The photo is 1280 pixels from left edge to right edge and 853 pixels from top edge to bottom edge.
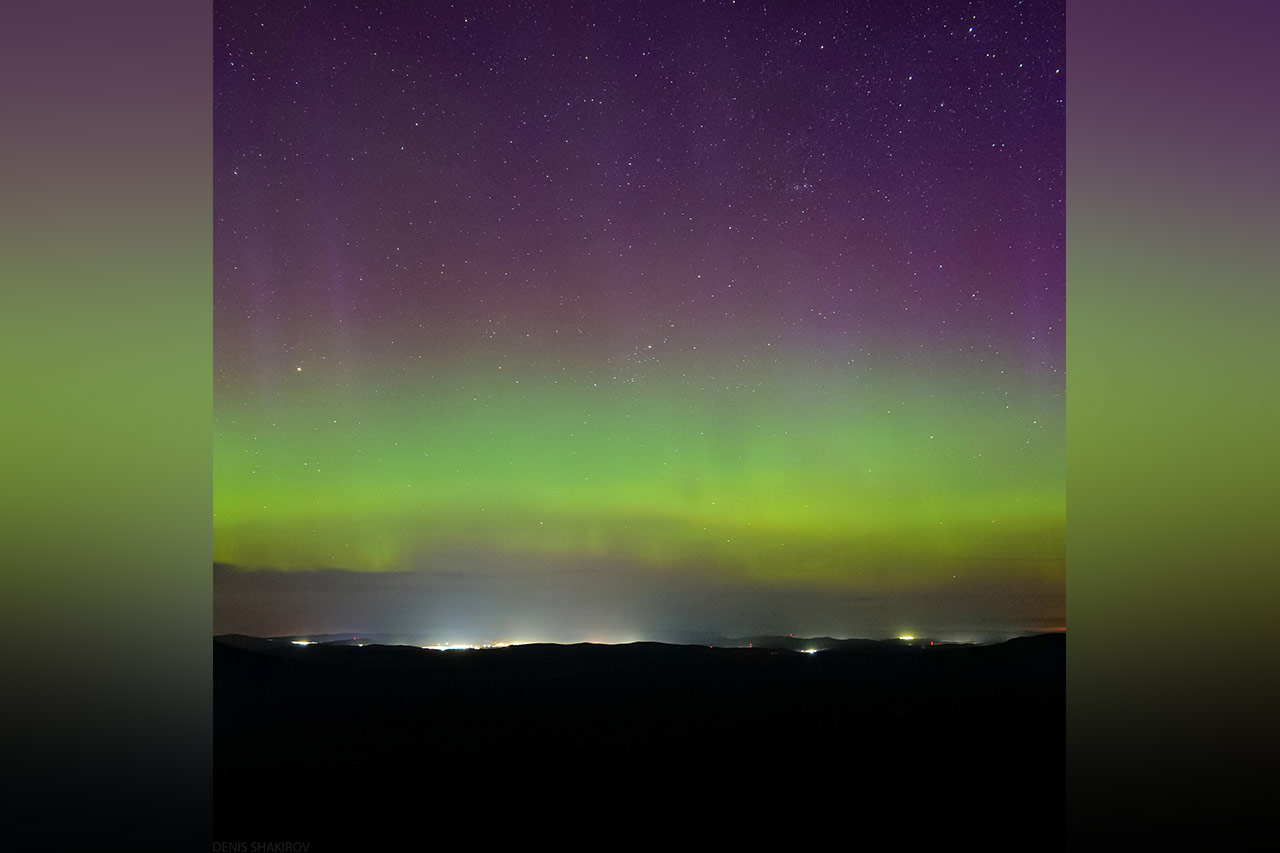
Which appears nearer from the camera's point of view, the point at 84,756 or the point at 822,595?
the point at 84,756

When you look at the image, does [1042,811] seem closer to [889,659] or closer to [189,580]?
[889,659]

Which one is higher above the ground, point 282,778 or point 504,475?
point 504,475

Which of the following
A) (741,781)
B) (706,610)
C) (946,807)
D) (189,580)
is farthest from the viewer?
(706,610)

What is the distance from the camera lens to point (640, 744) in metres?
3.88

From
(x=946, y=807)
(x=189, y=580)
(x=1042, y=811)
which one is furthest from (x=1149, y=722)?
(x=189, y=580)

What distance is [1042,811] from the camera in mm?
3369

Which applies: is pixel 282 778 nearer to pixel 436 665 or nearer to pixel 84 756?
pixel 84 756

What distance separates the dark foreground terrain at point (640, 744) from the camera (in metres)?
3.21

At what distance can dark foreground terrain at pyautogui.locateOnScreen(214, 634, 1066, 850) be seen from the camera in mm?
3213

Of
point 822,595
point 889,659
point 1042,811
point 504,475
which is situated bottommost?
point 1042,811

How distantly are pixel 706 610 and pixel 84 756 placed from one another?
9.32 feet

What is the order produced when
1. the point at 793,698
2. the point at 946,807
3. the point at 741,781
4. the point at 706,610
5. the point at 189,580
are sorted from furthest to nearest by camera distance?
the point at 706,610, the point at 793,698, the point at 189,580, the point at 741,781, the point at 946,807

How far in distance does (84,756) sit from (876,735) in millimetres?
3295

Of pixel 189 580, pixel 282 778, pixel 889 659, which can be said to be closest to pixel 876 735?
pixel 889 659
